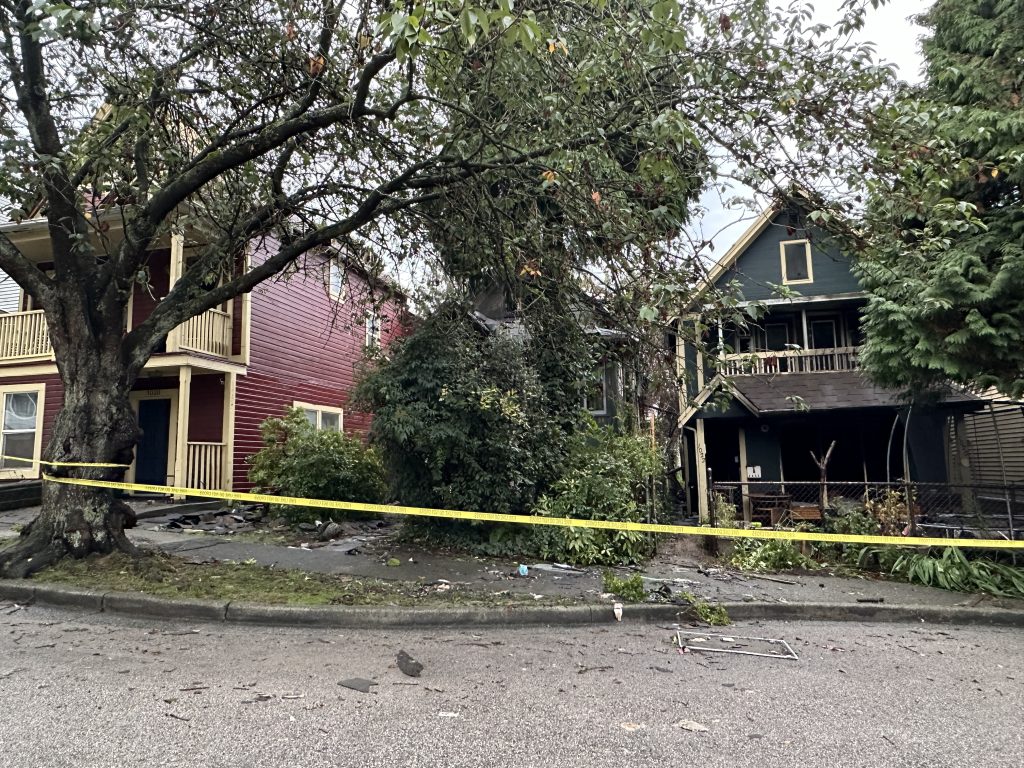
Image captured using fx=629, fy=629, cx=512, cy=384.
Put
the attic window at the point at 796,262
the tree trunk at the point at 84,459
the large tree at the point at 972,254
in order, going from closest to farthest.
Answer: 1. the tree trunk at the point at 84,459
2. the large tree at the point at 972,254
3. the attic window at the point at 796,262

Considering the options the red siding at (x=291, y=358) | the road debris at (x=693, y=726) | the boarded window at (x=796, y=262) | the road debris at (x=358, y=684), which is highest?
the boarded window at (x=796, y=262)

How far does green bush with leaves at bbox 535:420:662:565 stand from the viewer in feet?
26.9

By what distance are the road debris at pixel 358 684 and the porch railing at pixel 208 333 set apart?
9969 mm

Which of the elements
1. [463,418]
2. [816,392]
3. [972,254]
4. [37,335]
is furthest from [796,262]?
[37,335]

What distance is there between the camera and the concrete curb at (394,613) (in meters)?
5.50

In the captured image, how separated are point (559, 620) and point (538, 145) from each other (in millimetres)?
4518

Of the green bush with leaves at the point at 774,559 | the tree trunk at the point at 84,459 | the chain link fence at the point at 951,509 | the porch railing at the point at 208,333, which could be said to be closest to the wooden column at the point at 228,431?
the porch railing at the point at 208,333

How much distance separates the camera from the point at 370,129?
6.87 meters

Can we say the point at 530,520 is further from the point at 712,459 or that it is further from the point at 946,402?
the point at 712,459

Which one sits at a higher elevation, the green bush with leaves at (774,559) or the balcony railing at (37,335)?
the balcony railing at (37,335)

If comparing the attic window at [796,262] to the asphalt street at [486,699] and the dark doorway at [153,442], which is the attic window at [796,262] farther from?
the dark doorway at [153,442]

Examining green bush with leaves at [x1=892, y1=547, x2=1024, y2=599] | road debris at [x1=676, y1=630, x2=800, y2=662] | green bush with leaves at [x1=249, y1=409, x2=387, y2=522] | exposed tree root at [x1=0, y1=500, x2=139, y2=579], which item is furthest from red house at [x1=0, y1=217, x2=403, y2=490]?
green bush with leaves at [x1=892, y1=547, x2=1024, y2=599]

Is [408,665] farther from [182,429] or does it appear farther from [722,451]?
[722,451]

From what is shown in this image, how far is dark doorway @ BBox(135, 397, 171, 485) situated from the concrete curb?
8.54 m
